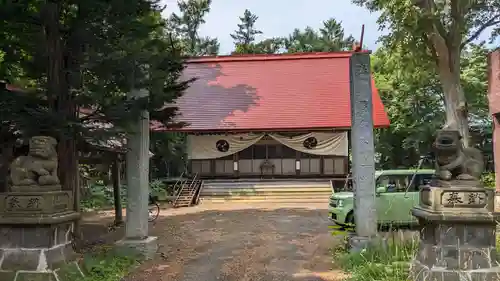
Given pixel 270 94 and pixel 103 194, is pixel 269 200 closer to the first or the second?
pixel 270 94

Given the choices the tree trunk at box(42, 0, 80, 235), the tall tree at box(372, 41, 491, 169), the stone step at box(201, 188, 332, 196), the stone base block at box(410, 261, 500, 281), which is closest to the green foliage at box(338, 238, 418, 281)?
the stone base block at box(410, 261, 500, 281)

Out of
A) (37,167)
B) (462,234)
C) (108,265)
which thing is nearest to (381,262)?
(462,234)

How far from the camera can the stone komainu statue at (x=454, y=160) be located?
218 inches

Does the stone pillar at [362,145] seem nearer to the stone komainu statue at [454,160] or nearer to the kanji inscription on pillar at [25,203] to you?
the stone komainu statue at [454,160]

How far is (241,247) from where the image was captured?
29.3ft

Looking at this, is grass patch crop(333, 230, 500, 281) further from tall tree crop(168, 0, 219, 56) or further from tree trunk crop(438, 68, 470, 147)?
tall tree crop(168, 0, 219, 56)

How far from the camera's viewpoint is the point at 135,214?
8.03 m

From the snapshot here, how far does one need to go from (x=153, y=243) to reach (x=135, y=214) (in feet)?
2.24

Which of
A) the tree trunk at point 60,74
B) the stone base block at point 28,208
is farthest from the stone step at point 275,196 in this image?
the stone base block at point 28,208

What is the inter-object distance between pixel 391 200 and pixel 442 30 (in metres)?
8.76

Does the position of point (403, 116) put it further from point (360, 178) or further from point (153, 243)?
point (153, 243)

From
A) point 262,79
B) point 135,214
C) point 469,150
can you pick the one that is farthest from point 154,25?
point 262,79

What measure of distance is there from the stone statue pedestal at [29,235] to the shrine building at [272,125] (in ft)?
43.5

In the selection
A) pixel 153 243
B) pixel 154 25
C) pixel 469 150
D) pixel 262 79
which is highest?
pixel 262 79
